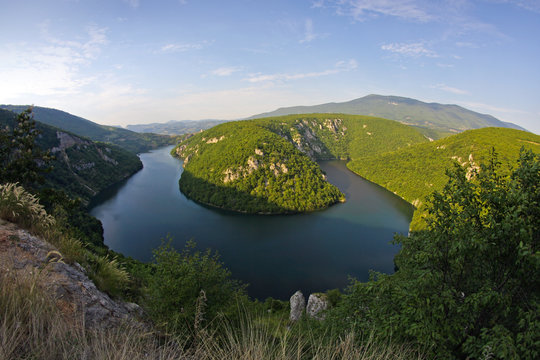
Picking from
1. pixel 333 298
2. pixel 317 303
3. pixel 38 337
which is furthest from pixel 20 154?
pixel 333 298

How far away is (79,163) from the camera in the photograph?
88625 mm

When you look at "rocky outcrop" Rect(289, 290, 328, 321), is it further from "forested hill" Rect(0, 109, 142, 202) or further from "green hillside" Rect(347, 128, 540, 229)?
"forested hill" Rect(0, 109, 142, 202)

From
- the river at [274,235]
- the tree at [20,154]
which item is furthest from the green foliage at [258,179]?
the tree at [20,154]

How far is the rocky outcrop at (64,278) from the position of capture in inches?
157

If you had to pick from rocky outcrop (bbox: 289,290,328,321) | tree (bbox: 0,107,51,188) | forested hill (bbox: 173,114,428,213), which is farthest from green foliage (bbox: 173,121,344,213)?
tree (bbox: 0,107,51,188)

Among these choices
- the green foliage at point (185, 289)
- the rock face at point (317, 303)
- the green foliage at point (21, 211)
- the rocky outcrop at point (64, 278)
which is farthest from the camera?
the rock face at point (317, 303)

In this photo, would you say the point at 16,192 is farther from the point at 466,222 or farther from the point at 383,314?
the point at 466,222

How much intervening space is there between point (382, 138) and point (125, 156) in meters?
165

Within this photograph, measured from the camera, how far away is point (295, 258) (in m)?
42.0

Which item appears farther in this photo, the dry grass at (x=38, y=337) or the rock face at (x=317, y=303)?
the rock face at (x=317, y=303)

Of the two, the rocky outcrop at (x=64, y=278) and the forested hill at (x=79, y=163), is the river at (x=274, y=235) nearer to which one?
the forested hill at (x=79, y=163)

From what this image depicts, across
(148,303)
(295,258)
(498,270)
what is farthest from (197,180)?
(498,270)

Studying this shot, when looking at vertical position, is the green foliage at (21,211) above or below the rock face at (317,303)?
above

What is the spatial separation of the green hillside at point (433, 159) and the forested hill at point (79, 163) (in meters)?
99.3
